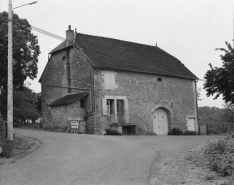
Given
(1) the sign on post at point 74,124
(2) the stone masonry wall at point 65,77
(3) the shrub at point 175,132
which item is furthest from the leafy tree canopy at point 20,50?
(3) the shrub at point 175,132

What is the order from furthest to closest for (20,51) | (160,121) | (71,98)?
(160,121) → (20,51) → (71,98)

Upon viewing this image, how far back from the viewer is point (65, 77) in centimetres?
3033

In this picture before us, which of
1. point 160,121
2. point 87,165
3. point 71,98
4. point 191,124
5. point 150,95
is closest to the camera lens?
point 87,165

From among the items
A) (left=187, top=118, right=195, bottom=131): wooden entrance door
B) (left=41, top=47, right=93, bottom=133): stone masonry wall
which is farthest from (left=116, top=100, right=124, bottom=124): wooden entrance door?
(left=187, top=118, right=195, bottom=131): wooden entrance door

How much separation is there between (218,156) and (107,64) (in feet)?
60.3

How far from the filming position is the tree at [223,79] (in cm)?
1459

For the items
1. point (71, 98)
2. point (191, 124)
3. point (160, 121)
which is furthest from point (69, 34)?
point (191, 124)

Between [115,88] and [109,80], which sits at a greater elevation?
[109,80]

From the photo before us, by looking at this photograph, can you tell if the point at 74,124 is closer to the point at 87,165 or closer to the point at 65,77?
the point at 65,77

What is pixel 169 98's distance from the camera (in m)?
31.6

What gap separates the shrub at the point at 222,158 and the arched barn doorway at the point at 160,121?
18.7m

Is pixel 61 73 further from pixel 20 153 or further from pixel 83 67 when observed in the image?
pixel 20 153

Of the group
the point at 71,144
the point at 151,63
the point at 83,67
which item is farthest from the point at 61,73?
the point at 71,144

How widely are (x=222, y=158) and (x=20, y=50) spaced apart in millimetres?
22766
